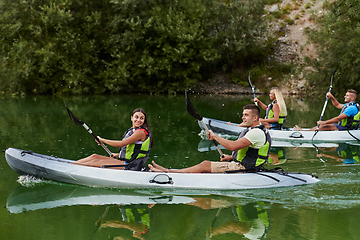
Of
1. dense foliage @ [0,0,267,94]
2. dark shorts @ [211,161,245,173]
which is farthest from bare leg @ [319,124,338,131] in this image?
dense foliage @ [0,0,267,94]

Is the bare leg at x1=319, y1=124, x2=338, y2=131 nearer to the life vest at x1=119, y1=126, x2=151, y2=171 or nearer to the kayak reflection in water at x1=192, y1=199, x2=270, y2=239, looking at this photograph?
the kayak reflection in water at x1=192, y1=199, x2=270, y2=239

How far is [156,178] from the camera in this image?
228 inches

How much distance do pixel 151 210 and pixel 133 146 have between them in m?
1.12

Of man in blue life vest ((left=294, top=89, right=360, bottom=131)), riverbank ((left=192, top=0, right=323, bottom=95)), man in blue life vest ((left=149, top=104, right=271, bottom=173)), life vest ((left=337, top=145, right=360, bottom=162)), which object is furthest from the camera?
riverbank ((left=192, top=0, right=323, bottom=95))

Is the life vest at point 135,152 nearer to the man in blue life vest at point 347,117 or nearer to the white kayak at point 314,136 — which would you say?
the white kayak at point 314,136

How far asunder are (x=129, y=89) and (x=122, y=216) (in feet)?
77.3

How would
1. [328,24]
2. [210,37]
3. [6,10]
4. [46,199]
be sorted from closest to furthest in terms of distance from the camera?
[46,199], [328,24], [6,10], [210,37]

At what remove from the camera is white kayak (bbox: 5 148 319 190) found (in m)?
5.73

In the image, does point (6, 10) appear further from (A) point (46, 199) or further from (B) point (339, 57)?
(A) point (46, 199)

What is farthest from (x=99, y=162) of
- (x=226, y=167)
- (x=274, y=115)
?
(x=274, y=115)

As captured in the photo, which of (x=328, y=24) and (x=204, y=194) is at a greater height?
(x=328, y=24)

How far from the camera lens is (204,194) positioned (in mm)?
5719

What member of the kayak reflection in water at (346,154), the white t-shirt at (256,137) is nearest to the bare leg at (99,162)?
the white t-shirt at (256,137)

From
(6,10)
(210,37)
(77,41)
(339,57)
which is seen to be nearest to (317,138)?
(339,57)
